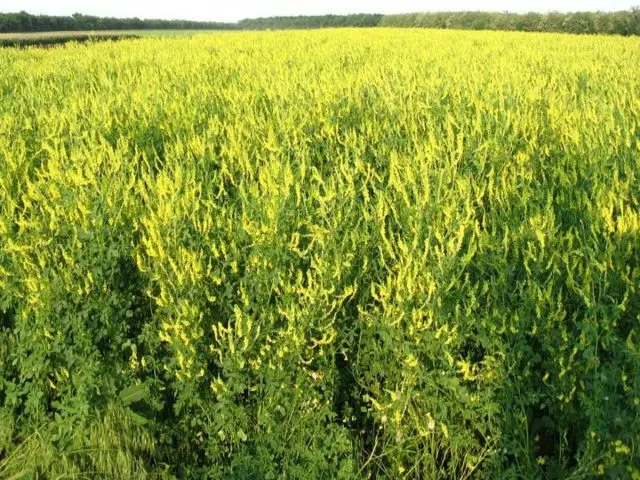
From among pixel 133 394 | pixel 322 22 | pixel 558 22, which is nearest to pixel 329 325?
pixel 133 394

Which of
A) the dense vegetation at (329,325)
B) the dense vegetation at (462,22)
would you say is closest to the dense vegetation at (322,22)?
the dense vegetation at (462,22)

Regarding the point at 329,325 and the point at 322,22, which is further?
the point at 322,22

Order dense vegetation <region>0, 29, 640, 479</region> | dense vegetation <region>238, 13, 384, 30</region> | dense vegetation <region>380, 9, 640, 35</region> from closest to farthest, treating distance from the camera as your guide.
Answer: dense vegetation <region>0, 29, 640, 479</region>, dense vegetation <region>380, 9, 640, 35</region>, dense vegetation <region>238, 13, 384, 30</region>

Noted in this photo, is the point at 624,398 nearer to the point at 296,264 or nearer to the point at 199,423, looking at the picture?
the point at 296,264

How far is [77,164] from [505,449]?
311cm

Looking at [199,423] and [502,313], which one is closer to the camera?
[502,313]

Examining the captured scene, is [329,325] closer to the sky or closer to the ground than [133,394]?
closer to the sky

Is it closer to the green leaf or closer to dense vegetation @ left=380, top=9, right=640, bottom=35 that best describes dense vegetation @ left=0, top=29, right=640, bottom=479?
the green leaf

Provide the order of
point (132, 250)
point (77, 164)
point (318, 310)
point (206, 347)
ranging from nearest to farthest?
point (318, 310) < point (206, 347) < point (132, 250) < point (77, 164)

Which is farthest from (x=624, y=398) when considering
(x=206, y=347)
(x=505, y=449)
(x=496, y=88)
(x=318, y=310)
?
(x=496, y=88)

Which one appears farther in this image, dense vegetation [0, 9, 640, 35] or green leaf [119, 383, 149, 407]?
dense vegetation [0, 9, 640, 35]

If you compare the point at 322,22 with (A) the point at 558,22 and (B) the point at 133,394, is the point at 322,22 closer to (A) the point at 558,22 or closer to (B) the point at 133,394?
(A) the point at 558,22

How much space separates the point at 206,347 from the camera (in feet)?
11.3

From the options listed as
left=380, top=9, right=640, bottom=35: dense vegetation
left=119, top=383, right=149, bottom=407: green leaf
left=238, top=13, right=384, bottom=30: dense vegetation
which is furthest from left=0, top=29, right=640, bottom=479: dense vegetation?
left=238, top=13, right=384, bottom=30: dense vegetation
